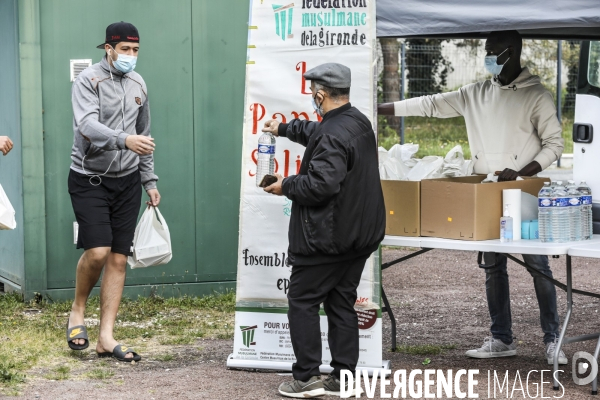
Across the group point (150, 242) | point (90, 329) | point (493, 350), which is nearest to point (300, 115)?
point (150, 242)

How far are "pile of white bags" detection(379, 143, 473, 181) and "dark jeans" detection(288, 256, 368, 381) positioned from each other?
3.29ft

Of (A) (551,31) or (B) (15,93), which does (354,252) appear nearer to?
(A) (551,31)

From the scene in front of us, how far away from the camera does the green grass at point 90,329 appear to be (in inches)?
232

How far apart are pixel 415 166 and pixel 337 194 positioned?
129cm

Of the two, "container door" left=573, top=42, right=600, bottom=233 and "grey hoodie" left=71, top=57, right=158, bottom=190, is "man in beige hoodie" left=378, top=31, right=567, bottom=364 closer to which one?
"container door" left=573, top=42, right=600, bottom=233

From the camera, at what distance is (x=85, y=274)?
19.9 ft

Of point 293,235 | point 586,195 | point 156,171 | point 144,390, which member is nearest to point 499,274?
point 586,195

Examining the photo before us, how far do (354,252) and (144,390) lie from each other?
1.40 metres

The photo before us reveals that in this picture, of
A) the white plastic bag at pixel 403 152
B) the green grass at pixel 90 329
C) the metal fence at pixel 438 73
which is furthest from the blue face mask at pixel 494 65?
the metal fence at pixel 438 73

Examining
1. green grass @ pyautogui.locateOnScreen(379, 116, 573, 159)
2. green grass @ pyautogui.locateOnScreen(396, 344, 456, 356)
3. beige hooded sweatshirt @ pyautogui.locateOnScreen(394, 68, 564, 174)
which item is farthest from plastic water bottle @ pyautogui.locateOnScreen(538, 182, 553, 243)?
green grass @ pyautogui.locateOnScreen(379, 116, 573, 159)

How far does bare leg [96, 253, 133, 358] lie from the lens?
612 centimetres

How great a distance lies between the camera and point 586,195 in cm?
562

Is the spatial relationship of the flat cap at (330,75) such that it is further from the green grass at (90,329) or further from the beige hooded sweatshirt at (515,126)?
the green grass at (90,329)

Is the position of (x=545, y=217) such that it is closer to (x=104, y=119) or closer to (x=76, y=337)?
(x=104, y=119)
